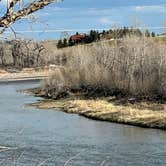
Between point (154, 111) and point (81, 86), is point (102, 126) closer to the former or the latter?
point (154, 111)

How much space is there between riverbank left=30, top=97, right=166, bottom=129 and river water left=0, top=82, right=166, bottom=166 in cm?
150

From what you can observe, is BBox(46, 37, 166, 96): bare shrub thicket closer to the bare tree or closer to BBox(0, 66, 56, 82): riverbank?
BBox(0, 66, 56, 82): riverbank

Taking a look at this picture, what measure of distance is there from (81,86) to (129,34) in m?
9.38

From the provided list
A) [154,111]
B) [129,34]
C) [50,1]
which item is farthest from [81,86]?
[50,1]

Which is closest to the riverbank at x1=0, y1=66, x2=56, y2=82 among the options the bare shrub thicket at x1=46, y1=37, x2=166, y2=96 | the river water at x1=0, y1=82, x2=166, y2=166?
the bare shrub thicket at x1=46, y1=37, x2=166, y2=96

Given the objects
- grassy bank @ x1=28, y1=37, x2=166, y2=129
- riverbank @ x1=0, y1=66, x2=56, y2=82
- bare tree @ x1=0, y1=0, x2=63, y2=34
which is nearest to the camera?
bare tree @ x1=0, y1=0, x2=63, y2=34

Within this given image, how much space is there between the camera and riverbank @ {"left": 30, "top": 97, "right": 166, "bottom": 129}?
35.1 metres

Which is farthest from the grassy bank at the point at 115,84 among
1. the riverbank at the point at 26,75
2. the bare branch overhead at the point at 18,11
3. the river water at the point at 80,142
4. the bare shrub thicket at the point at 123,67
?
the riverbank at the point at 26,75

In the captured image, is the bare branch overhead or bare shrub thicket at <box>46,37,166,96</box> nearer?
the bare branch overhead

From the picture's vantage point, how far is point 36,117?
3816 centimetres

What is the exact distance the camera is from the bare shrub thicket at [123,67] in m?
50.2

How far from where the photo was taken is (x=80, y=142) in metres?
25.0

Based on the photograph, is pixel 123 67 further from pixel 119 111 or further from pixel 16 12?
pixel 16 12

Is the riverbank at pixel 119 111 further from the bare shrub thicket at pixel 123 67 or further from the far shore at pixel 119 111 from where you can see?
the bare shrub thicket at pixel 123 67
